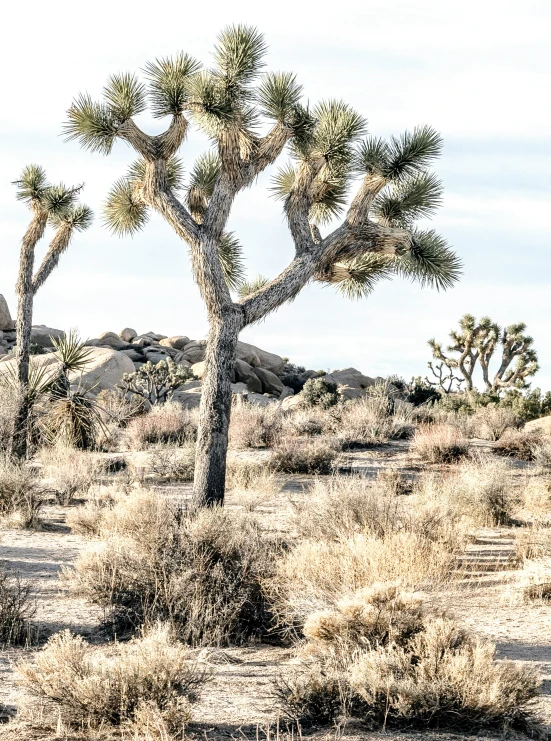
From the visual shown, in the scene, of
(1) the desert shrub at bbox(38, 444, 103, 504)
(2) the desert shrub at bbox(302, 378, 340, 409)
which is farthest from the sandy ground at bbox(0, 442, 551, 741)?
(2) the desert shrub at bbox(302, 378, 340, 409)

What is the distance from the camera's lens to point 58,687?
491 cm

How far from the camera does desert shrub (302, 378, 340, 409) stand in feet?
92.3

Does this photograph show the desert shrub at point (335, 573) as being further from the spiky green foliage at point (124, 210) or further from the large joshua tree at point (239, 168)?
the spiky green foliage at point (124, 210)

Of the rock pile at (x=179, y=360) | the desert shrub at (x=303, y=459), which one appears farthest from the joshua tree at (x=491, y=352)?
the desert shrub at (x=303, y=459)

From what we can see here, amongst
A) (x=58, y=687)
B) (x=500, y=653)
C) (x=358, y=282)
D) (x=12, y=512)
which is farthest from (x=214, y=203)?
(x=58, y=687)

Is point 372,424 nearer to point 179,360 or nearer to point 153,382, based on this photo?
point 153,382

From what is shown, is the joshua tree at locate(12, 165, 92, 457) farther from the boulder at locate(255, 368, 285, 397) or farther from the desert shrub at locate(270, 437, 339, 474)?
the boulder at locate(255, 368, 285, 397)

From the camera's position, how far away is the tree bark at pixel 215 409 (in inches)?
511

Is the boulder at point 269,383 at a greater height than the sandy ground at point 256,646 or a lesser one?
greater

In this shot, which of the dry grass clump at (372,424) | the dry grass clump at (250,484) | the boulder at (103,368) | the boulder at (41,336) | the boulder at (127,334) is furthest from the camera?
the boulder at (127,334)

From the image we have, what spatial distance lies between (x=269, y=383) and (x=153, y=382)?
13945mm

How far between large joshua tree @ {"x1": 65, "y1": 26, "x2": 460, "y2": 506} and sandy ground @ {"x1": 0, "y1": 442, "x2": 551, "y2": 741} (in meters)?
2.73

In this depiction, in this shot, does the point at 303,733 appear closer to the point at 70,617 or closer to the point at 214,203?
the point at 70,617

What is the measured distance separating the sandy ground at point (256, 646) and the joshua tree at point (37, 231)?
23.2ft
